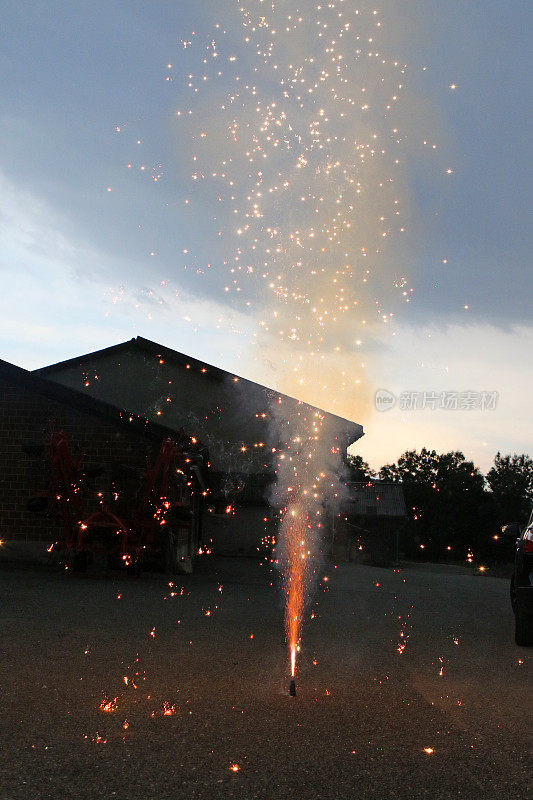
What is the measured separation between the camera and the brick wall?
1574cm

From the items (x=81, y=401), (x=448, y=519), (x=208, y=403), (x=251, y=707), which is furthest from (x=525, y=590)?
(x=448, y=519)

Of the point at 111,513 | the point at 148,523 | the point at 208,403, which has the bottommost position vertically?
the point at 148,523

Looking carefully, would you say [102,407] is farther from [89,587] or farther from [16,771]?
[16,771]

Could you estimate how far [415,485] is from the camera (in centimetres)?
9988

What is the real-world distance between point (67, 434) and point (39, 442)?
0.62 metres

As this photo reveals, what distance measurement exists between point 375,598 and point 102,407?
23.8 feet

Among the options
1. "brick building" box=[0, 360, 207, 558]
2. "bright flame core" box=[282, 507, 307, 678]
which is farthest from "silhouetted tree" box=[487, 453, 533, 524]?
"brick building" box=[0, 360, 207, 558]

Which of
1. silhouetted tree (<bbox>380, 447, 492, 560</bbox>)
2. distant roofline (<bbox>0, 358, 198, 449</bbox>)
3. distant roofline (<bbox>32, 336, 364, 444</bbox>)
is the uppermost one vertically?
distant roofline (<bbox>32, 336, 364, 444</bbox>)

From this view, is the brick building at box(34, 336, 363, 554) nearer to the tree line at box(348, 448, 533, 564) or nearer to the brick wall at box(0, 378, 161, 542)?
the brick wall at box(0, 378, 161, 542)

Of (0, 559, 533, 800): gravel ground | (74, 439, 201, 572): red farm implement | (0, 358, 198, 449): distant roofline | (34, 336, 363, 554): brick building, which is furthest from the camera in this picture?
(34, 336, 363, 554): brick building

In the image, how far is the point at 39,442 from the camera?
16359 millimetres

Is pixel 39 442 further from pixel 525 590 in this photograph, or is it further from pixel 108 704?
pixel 108 704

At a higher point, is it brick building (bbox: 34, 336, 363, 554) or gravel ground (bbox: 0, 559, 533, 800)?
brick building (bbox: 34, 336, 363, 554)

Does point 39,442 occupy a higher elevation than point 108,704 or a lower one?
higher
